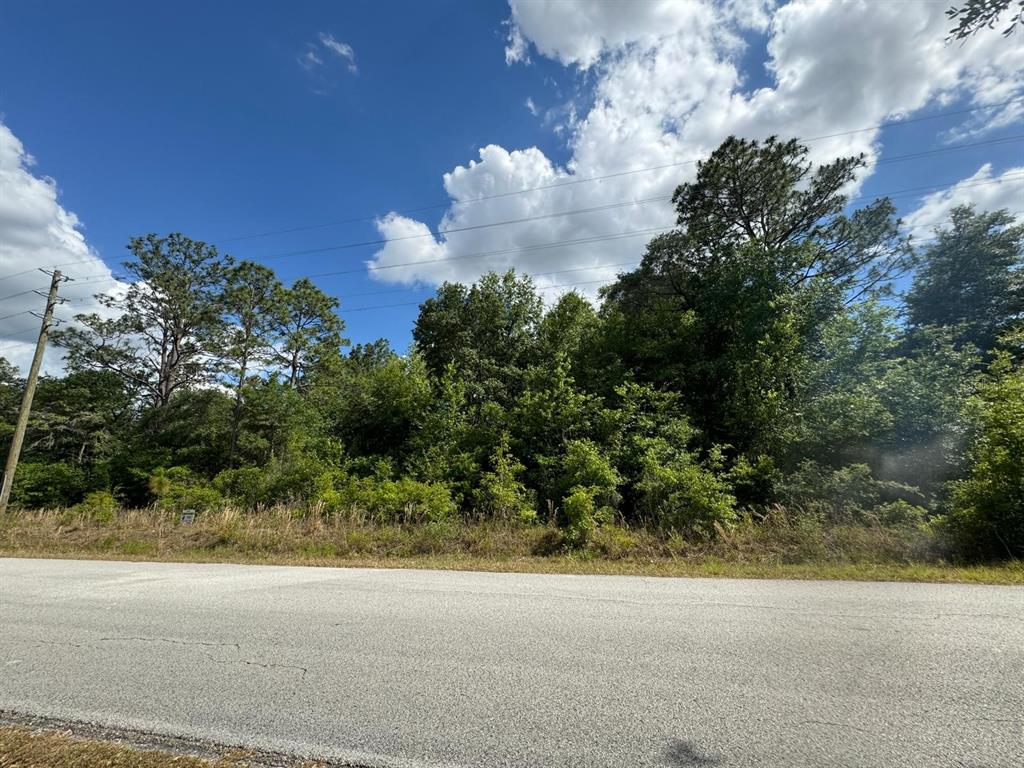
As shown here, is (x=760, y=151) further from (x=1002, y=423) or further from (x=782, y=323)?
(x=1002, y=423)

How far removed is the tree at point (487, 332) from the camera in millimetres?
20419

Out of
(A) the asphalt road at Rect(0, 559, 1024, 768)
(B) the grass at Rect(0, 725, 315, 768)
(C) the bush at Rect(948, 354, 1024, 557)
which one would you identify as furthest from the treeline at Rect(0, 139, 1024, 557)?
(B) the grass at Rect(0, 725, 315, 768)

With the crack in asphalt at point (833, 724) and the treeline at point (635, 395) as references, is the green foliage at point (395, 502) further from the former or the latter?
the crack in asphalt at point (833, 724)

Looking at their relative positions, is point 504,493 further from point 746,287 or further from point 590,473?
point 746,287

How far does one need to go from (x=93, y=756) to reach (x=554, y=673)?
2809 mm

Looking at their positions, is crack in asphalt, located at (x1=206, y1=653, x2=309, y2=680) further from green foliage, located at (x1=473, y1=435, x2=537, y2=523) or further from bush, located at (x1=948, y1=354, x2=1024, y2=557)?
bush, located at (x1=948, y1=354, x2=1024, y2=557)

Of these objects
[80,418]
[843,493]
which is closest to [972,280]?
[843,493]

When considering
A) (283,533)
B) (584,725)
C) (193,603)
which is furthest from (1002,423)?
(283,533)

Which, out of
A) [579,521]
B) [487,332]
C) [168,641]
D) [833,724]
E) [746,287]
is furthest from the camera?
[487,332]

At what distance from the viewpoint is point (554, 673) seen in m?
3.53

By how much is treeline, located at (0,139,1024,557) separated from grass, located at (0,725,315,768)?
7.64 metres

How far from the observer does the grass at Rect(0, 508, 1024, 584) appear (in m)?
7.49

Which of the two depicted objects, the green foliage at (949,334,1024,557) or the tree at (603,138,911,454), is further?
the tree at (603,138,911,454)

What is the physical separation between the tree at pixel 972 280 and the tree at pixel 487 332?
1937 centimetres
